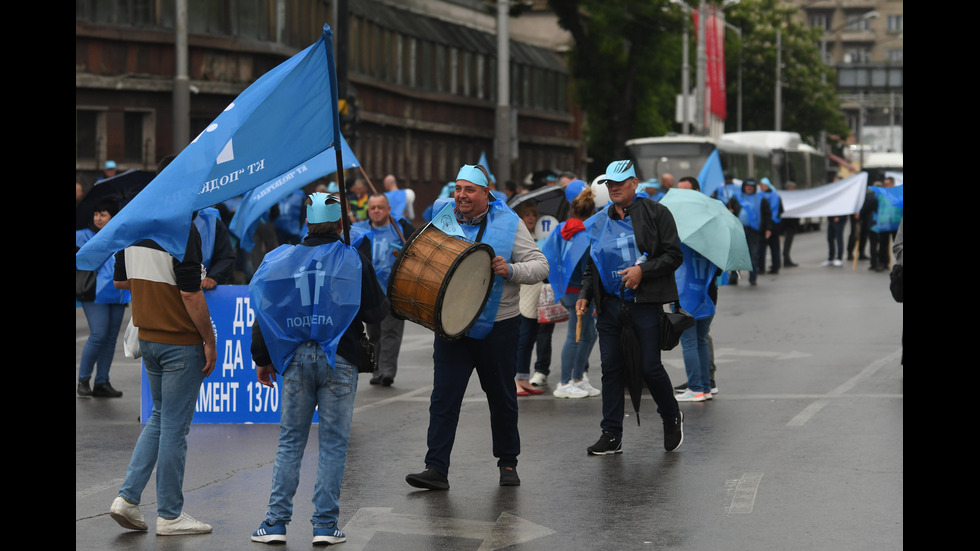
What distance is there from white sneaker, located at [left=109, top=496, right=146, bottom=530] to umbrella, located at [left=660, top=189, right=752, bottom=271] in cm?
539

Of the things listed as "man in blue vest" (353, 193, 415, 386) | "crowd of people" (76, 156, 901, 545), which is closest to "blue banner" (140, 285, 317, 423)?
"crowd of people" (76, 156, 901, 545)

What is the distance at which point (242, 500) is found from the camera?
827cm

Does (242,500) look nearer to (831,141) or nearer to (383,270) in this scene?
(383,270)

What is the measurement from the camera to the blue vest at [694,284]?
11.8 m

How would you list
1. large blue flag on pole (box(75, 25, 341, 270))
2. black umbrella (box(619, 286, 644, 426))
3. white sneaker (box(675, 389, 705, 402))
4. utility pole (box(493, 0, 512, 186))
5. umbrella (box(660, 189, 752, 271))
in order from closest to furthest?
1. large blue flag on pole (box(75, 25, 341, 270))
2. black umbrella (box(619, 286, 644, 426))
3. umbrella (box(660, 189, 752, 271))
4. white sneaker (box(675, 389, 705, 402))
5. utility pole (box(493, 0, 512, 186))

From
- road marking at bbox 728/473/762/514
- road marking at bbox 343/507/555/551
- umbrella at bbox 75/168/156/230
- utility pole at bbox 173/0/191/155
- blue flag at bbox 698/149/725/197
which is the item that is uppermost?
utility pole at bbox 173/0/191/155

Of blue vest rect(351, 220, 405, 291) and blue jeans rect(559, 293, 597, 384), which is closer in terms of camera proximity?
blue jeans rect(559, 293, 597, 384)

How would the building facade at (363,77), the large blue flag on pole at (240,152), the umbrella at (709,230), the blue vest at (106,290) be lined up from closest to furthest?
the large blue flag on pole at (240,152) → the umbrella at (709,230) → the blue vest at (106,290) → the building facade at (363,77)

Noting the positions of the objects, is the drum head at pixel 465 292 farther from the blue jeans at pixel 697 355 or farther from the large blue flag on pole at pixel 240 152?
the blue jeans at pixel 697 355

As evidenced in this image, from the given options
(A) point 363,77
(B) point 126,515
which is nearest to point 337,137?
(B) point 126,515

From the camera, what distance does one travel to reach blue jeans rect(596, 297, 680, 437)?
377 inches

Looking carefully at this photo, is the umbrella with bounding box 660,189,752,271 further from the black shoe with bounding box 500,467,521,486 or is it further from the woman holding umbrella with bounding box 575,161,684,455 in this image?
the black shoe with bounding box 500,467,521,486

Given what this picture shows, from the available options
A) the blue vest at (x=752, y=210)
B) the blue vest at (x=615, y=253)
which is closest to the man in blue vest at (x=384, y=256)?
the blue vest at (x=615, y=253)
